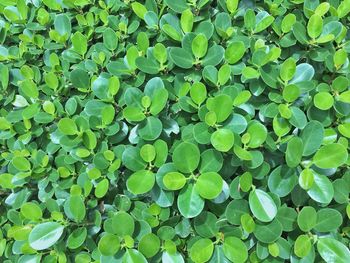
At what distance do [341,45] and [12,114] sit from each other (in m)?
0.99

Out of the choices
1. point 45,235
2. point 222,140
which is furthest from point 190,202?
point 45,235

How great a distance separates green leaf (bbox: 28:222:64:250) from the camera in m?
1.01

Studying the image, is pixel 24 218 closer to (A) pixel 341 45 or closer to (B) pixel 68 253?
(B) pixel 68 253

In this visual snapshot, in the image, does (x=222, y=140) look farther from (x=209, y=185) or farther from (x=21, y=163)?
(x=21, y=163)

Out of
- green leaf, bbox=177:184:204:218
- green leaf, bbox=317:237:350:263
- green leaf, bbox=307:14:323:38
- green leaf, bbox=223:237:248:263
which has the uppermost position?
green leaf, bbox=307:14:323:38

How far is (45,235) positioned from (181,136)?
1.41 ft

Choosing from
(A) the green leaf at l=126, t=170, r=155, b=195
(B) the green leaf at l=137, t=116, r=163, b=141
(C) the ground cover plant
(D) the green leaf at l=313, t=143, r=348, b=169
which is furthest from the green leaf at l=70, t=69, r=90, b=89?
(D) the green leaf at l=313, t=143, r=348, b=169

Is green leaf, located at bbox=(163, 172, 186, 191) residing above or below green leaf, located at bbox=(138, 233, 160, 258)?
above

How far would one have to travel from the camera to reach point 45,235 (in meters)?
1.03

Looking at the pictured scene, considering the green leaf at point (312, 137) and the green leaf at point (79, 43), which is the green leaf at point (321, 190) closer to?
the green leaf at point (312, 137)

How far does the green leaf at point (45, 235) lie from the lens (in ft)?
3.32

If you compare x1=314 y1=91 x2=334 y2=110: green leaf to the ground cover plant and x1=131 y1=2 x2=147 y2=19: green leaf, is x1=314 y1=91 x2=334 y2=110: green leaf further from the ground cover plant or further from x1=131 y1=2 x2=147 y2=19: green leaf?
x1=131 y1=2 x2=147 y2=19: green leaf

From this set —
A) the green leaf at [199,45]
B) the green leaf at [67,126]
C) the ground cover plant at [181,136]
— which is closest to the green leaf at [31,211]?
the ground cover plant at [181,136]

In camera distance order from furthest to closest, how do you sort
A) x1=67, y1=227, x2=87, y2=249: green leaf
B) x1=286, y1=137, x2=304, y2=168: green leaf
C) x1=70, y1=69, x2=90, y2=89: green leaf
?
x1=70, y1=69, x2=90, y2=89: green leaf < x1=67, y1=227, x2=87, y2=249: green leaf < x1=286, y1=137, x2=304, y2=168: green leaf
